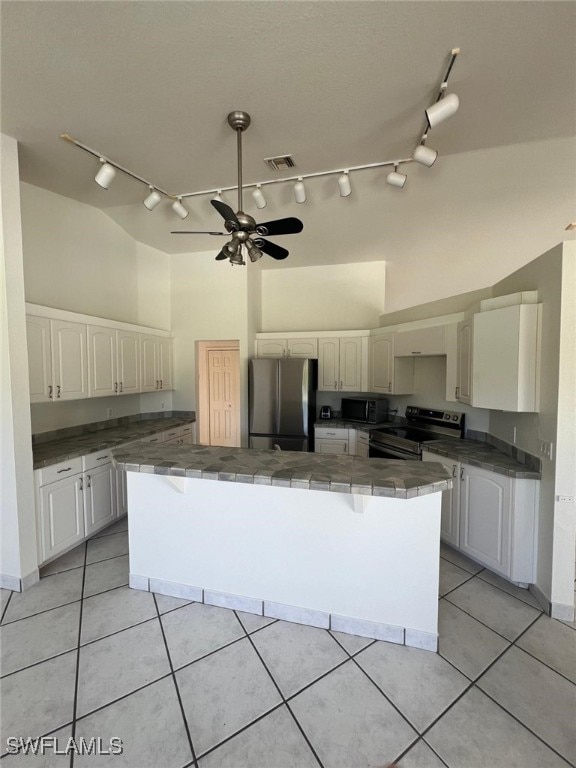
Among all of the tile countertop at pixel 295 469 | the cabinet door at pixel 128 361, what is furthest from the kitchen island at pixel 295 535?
the cabinet door at pixel 128 361

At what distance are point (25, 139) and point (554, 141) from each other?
3.62 meters

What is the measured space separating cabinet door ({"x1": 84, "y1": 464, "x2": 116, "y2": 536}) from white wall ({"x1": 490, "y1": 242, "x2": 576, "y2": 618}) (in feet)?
11.5

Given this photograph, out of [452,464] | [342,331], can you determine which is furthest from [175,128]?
[452,464]

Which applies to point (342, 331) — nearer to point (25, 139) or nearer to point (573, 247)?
point (573, 247)

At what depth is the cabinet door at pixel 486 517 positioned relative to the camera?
7.04 ft

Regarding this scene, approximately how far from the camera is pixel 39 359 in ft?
8.27

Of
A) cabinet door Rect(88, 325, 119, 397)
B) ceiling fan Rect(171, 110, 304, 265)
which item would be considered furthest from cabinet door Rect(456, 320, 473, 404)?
cabinet door Rect(88, 325, 119, 397)

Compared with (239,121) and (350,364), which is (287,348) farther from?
(239,121)

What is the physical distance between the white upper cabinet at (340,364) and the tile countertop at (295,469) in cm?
231

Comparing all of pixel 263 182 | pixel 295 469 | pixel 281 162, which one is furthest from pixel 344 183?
pixel 295 469

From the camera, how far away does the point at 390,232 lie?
11.7ft

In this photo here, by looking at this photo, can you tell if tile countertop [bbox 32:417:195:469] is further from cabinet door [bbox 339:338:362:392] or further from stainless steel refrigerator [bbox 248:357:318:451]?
cabinet door [bbox 339:338:362:392]

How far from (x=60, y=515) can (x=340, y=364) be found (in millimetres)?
3426

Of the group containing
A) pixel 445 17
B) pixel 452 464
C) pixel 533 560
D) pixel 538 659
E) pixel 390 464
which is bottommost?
pixel 538 659
